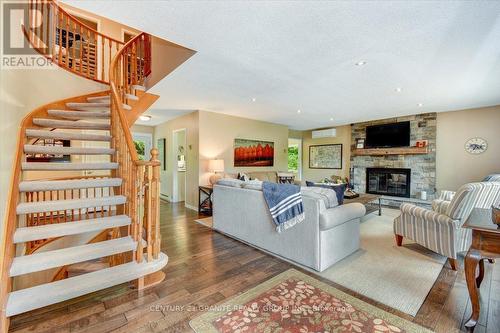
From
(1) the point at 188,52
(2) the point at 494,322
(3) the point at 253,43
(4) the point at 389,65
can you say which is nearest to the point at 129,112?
(1) the point at 188,52

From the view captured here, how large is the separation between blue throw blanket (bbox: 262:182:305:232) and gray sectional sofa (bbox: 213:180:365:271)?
9 centimetres

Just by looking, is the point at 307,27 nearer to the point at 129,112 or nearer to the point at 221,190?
the point at 221,190

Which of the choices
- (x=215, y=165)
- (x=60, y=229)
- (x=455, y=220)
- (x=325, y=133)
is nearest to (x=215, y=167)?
(x=215, y=165)

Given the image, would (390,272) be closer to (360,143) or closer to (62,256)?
(62,256)

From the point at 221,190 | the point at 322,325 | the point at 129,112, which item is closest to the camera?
the point at 322,325

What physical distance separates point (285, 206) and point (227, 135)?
12.3 ft

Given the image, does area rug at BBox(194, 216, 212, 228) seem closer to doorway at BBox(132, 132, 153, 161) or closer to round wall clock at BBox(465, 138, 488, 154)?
doorway at BBox(132, 132, 153, 161)

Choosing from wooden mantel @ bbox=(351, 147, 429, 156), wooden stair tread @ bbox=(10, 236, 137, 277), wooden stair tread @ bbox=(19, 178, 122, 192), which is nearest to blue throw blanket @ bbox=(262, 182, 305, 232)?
wooden stair tread @ bbox=(10, 236, 137, 277)

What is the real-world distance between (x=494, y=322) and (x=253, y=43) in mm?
3197

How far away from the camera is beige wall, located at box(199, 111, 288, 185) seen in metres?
5.38

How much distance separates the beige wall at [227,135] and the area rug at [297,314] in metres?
3.73

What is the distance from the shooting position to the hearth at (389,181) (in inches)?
240

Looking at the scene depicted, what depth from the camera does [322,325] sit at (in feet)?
5.36

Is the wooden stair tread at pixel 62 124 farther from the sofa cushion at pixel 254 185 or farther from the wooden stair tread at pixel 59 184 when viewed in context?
the sofa cushion at pixel 254 185
